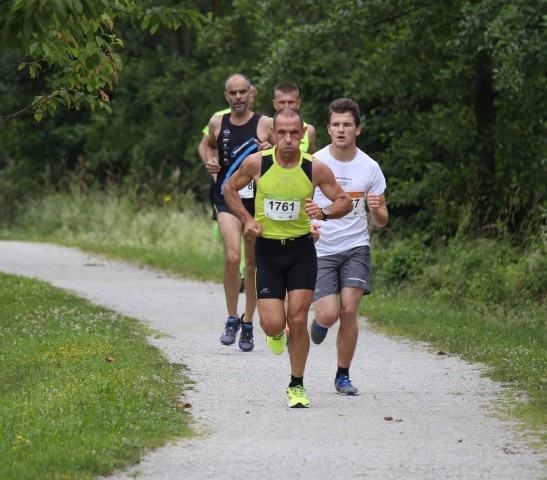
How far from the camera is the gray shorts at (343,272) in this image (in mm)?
8938

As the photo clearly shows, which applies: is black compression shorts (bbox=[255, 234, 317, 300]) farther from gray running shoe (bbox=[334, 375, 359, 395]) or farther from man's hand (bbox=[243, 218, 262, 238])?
gray running shoe (bbox=[334, 375, 359, 395])

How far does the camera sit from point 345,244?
29.6 feet

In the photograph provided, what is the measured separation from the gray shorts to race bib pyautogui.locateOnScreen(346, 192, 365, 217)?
0.78ft

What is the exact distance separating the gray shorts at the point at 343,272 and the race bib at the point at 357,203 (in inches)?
9.4

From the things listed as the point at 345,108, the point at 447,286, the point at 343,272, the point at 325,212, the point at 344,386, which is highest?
the point at 345,108

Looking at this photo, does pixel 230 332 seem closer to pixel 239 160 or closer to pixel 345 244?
pixel 239 160

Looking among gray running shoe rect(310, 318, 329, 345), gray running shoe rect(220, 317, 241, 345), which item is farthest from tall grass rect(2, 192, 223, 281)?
gray running shoe rect(310, 318, 329, 345)

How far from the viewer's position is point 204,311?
46.4 ft

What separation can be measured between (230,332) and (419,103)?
401 inches

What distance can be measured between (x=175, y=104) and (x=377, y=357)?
74.0 feet

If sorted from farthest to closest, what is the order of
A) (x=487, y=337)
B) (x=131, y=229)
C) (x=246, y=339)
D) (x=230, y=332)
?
(x=131, y=229) → (x=487, y=337) → (x=230, y=332) → (x=246, y=339)

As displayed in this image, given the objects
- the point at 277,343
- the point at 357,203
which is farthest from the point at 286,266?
the point at 357,203

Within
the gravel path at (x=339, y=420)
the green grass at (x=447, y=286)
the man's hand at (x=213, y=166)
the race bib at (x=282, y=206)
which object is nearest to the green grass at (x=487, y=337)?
the green grass at (x=447, y=286)

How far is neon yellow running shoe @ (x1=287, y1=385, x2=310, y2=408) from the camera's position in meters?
8.21
